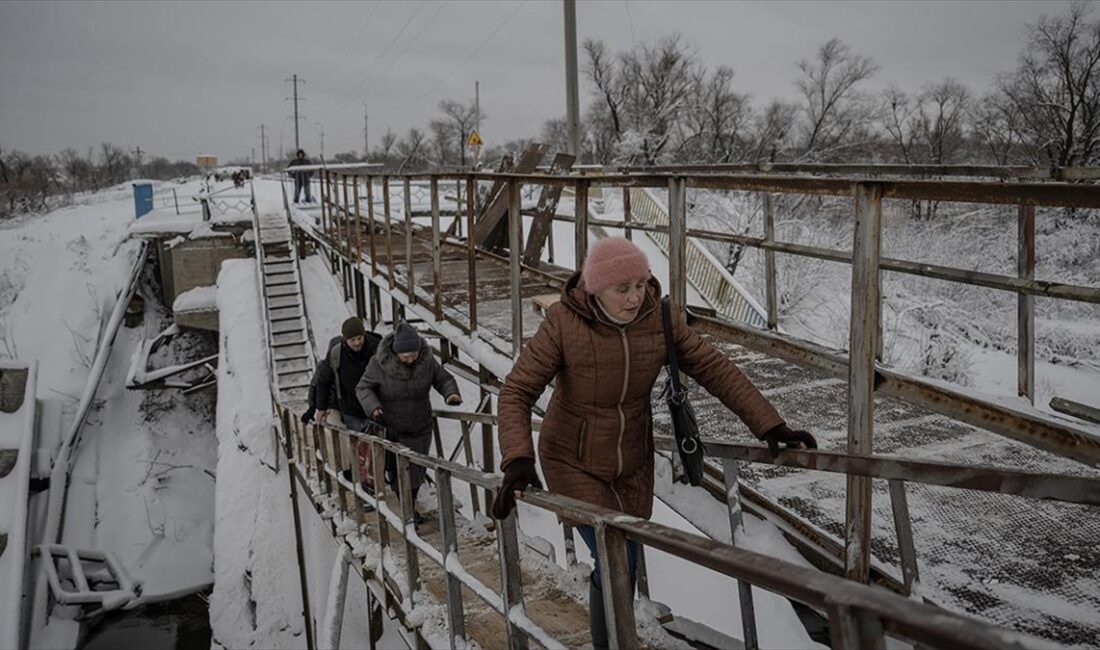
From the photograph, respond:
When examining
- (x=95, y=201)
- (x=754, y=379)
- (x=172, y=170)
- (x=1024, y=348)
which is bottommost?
(x=754, y=379)

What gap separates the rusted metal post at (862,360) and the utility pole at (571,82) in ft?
37.8

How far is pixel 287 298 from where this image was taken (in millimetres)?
12992

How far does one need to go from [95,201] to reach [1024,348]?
1814 inches

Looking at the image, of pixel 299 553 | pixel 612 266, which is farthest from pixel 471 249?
pixel 299 553

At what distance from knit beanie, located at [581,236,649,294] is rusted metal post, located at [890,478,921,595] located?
1.07 metres

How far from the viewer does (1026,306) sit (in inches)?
146

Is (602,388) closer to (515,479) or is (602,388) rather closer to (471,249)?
(515,479)

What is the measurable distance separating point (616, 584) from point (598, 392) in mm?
734

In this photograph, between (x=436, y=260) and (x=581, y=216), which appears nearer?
(x=581, y=216)

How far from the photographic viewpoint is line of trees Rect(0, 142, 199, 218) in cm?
3409

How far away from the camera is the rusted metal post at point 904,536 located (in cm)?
235

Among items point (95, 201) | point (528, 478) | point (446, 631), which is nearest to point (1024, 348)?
point (528, 478)

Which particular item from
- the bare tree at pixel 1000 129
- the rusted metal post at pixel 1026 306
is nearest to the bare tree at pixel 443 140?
the bare tree at pixel 1000 129

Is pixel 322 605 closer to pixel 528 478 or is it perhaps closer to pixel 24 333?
pixel 528 478
